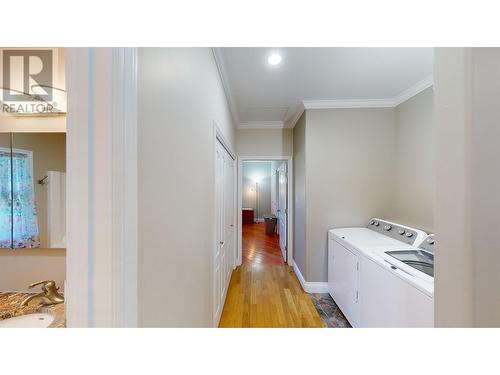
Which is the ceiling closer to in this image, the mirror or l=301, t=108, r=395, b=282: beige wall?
l=301, t=108, r=395, b=282: beige wall

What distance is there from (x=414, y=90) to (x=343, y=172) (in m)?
1.25

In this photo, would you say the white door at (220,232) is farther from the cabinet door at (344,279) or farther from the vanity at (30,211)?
the cabinet door at (344,279)

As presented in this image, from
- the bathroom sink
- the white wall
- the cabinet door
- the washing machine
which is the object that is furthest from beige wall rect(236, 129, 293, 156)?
the white wall

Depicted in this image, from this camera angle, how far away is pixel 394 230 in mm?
2215

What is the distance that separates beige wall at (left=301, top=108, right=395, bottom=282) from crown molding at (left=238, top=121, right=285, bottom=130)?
2.67 feet

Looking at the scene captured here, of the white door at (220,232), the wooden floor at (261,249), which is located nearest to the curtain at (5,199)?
the white door at (220,232)

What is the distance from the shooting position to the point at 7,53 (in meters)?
0.98

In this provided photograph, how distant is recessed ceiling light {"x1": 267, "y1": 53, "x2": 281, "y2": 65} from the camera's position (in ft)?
5.84

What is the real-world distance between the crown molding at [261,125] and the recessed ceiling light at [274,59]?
62.6 inches

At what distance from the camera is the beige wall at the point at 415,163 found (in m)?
2.12
